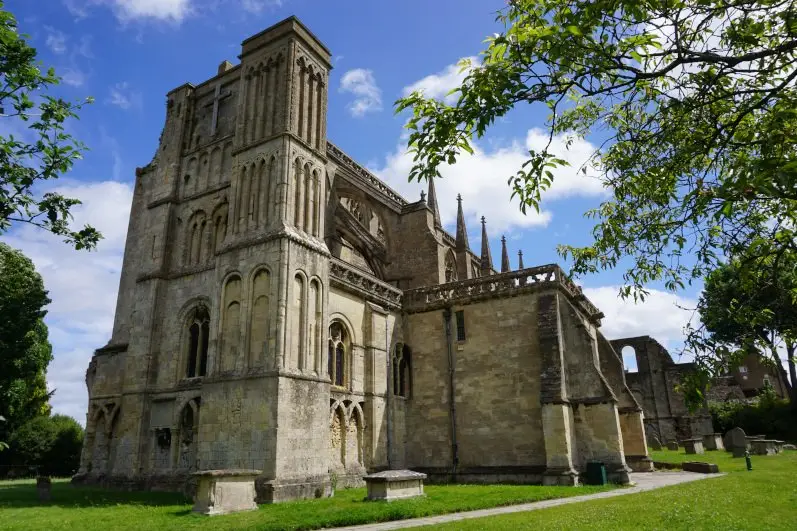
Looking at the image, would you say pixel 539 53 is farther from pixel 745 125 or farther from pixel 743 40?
pixel 745 125

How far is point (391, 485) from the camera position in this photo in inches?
510

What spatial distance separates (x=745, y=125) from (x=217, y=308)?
14.9m

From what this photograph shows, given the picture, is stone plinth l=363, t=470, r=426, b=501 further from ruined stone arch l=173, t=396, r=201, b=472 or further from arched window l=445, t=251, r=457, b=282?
arched window l=445, t=251, r=457, b=282

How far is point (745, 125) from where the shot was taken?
5.83 meters

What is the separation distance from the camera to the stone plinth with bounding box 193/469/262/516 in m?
11.7

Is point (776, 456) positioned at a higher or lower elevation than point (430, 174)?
lower

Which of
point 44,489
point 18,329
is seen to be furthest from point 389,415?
point 18,329

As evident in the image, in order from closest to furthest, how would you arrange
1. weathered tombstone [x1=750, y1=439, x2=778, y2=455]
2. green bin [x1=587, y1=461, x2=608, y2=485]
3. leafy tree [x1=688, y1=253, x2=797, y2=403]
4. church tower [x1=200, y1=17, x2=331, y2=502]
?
1. leafy tree [x1=688, y1=253, x2=797, y2=403]
2. church tower [x1=200, y1=17, x2=331, y2=502]
3. green bin [x1=587, y1=461, x2=608, y2=485]
4. weathered tombstone [x1=750, y1=439, x2=778, y2=455]

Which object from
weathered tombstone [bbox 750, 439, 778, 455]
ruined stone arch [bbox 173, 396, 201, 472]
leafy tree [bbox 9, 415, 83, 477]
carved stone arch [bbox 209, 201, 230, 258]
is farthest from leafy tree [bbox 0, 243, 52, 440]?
weathered tombstone [bbox 750, 439, 778, 455]

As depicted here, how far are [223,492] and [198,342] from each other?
7.69 m

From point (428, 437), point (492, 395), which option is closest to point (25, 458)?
point (428, 437)

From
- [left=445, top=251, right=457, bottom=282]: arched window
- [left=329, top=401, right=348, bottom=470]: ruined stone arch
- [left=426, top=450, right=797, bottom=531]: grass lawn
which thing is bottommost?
[left=426, top=450, right=797, bottom=531]: grass lawn

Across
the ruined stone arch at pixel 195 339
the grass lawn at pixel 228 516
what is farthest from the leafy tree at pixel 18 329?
the grass lawn at pixel 228 516

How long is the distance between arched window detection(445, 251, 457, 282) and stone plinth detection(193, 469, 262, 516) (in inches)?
824
